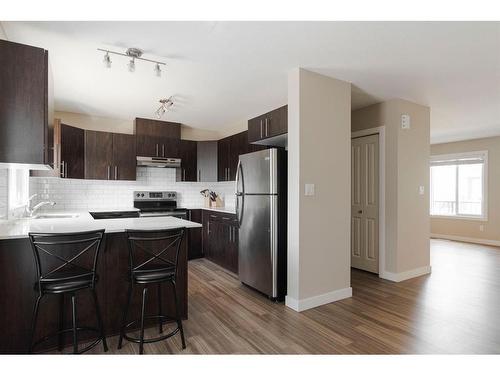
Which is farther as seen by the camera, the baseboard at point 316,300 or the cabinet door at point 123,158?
the cabinet door at point 123,158

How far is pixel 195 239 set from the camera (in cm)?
508

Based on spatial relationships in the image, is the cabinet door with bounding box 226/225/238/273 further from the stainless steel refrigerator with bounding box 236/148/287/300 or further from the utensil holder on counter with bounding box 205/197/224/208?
the utensil holder on counter with bounding box 205/197/224/208

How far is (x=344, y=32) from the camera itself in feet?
7.30

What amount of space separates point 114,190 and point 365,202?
4315 mm

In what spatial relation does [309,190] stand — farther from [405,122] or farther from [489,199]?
[489,199]

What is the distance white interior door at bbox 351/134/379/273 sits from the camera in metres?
4.17

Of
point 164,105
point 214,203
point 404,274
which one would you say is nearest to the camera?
point 404,274

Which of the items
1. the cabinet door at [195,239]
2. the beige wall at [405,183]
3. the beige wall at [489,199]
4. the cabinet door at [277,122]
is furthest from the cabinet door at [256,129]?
the beige wall at [489,199]

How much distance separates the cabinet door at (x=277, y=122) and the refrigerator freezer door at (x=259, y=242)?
809 mm

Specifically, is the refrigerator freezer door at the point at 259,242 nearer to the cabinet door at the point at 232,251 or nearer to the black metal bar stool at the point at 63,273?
the cabinet door at the point at 232,251

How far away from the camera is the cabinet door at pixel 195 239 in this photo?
16.6 ft

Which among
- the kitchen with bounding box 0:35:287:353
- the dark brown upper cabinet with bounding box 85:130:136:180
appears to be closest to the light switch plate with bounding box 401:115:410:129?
the kitchen with bounding box 0:35:287:353

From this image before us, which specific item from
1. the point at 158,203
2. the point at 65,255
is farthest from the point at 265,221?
the point at 158,203
